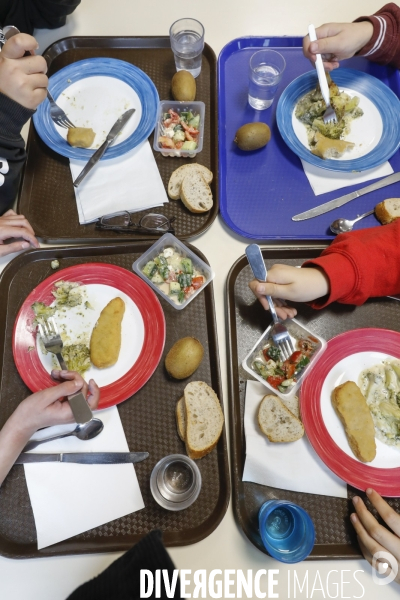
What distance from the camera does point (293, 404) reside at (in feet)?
3.37

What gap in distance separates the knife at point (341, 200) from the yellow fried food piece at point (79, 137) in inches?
30.1

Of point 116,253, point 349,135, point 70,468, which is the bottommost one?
point 70,468

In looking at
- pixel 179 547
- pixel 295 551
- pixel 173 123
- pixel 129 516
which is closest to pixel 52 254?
pixel 173 123

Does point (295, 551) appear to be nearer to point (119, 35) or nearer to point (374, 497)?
point (374, 497)

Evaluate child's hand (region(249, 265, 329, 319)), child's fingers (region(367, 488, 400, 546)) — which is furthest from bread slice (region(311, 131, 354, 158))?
child's fingers (region(367, 488, 400, 546))

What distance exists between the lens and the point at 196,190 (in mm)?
1258

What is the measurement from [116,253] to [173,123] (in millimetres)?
525

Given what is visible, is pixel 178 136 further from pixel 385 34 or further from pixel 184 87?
pixel 385 34

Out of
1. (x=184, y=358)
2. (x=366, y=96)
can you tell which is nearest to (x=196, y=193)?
(x=184, y=358)

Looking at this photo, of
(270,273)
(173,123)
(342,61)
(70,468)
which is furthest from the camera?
(342,61)

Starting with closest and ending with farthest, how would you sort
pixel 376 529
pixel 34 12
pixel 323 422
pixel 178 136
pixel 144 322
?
pixel 376 529
pixel 323 422
pixel 144 322
pixel 178 136
pixel 34 12

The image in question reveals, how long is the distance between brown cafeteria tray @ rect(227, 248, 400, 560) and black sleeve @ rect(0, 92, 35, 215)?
2.52ft

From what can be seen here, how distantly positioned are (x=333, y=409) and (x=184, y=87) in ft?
3.93

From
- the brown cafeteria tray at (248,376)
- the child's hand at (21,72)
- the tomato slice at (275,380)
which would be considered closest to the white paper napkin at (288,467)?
the brown cafeteria tray at (248,376)
